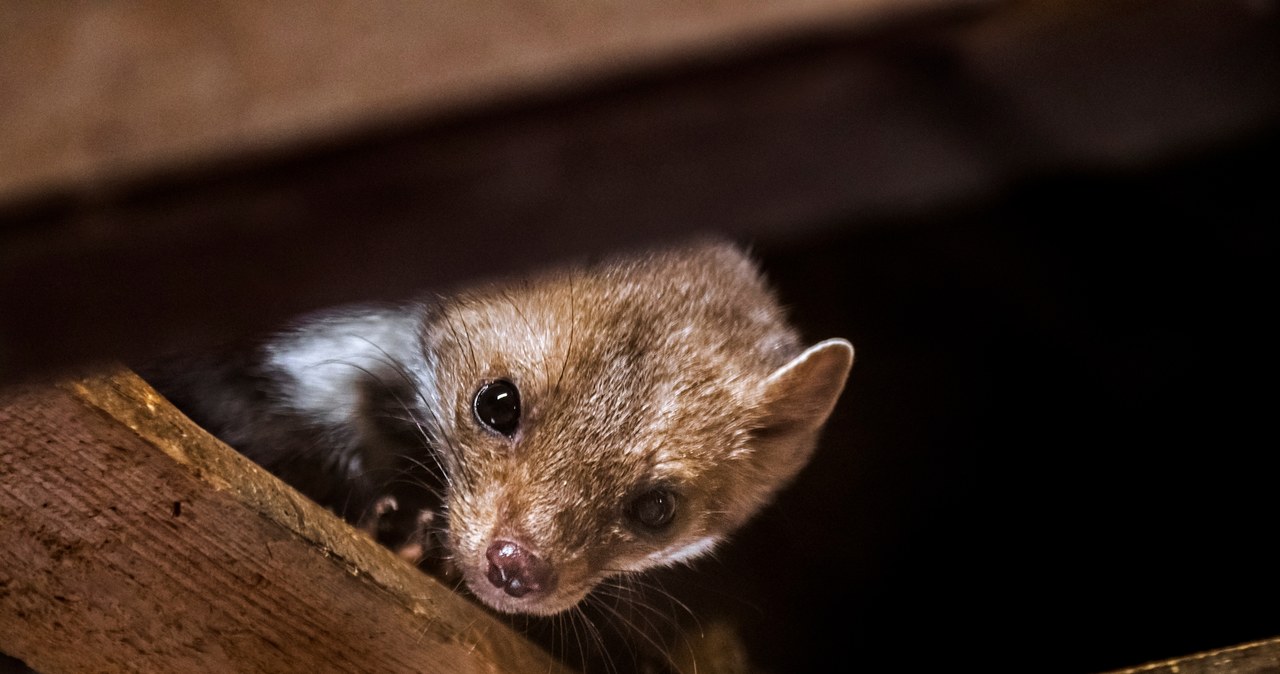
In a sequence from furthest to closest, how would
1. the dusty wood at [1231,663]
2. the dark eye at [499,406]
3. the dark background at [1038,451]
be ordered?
the dark eye at [499,406]
the dusty wood at [1231,663]
the dark background at [1038,451]

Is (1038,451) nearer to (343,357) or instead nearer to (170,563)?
(343,357)

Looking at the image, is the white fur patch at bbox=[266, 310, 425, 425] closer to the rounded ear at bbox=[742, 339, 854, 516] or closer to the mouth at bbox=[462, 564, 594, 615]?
the mouth at bbox=[462, 564, 594, 615]

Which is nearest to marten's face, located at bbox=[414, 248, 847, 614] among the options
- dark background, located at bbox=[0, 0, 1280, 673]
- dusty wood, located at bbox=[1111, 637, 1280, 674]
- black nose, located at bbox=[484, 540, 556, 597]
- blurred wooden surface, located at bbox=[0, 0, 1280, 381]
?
black nose, located at bbox=[484, 540, 556, 597]

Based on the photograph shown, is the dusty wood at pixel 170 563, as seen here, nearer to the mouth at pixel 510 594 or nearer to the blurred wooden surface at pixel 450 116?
the mouth at pixel 510 594

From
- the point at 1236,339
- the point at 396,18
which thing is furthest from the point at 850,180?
the point at 1236,339

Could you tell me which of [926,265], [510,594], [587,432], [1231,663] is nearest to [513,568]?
[510,594]

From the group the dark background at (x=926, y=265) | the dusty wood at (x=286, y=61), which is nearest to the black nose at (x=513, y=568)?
the dark background at (x=926, y=265)
